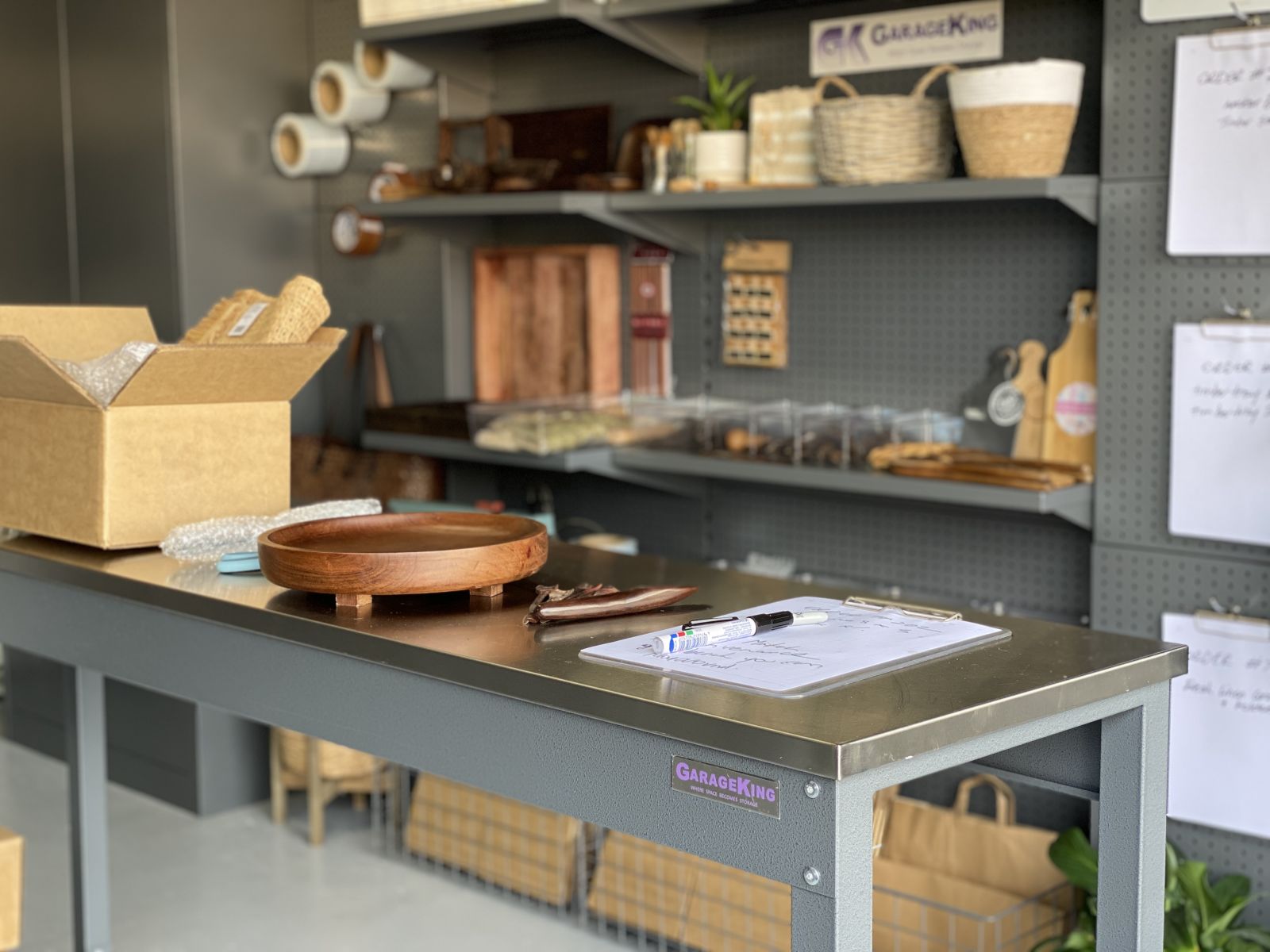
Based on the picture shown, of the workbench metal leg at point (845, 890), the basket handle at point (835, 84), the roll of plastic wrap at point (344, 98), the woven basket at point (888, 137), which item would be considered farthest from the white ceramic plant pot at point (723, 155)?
the workbench metal leg at point (845, 890)

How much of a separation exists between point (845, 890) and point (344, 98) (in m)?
3.56

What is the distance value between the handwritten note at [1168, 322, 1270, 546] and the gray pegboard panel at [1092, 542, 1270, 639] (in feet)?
0.22

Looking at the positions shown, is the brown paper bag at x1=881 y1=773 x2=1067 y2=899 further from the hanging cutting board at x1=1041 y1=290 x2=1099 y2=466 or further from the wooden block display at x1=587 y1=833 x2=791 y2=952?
the hanging cutting board at x1=1041 y1=290 x2=1099 y2=466

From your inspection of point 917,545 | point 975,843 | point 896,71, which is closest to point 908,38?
point 896,71

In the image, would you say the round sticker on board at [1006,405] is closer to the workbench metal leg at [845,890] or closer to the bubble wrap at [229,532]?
the bubble wrap at [229,532]

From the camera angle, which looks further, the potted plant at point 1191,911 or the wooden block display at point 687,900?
the wooden block display at point 687,900

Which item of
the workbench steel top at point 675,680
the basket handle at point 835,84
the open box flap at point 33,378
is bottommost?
the workbench steel top at point 675,680

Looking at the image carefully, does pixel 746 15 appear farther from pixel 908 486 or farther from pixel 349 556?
pixel 349 556

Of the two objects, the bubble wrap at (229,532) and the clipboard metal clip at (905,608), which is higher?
the bubble wrap at (229,532)

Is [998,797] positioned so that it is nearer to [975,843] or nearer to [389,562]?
[975,843]

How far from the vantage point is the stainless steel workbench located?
1.37 m

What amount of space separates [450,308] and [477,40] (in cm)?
76

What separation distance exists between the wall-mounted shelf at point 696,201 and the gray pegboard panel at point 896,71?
223 mm

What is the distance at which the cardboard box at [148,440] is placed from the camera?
2.19m
